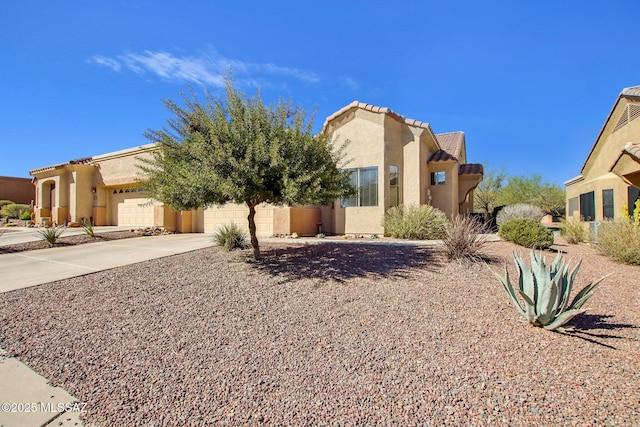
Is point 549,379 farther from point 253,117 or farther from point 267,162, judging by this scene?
point 253,117

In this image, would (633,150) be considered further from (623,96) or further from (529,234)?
(623,96)

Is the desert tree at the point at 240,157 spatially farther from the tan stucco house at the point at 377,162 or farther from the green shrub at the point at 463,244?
the tan stucco house at the point at 377,162

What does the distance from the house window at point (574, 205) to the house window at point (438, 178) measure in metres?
7.88

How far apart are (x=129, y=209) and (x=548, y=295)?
73.5 ft

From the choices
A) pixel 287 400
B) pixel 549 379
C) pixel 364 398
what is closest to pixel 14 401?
pixel 287 400

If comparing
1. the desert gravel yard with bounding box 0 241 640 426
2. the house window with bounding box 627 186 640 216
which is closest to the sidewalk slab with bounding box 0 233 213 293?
the desert gravel yard with bounding box 0 241 640 426

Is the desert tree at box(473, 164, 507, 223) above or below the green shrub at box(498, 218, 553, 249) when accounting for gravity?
above

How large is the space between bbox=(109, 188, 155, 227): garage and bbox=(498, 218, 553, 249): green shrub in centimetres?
1841

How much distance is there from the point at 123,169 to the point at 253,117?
17.0 metres

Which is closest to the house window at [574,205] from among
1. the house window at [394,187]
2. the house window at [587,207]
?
the house window at [587,207]

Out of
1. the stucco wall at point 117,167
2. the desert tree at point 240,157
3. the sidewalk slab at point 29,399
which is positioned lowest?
the sidewalk slab at point 29,399

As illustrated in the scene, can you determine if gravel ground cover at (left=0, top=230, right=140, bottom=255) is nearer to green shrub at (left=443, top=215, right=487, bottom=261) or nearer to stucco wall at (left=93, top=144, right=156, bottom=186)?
stucco wall at (left=93, top=144, right=156, bottom=186)

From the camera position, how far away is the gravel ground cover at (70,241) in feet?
38.8

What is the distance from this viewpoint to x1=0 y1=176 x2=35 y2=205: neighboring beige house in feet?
105
